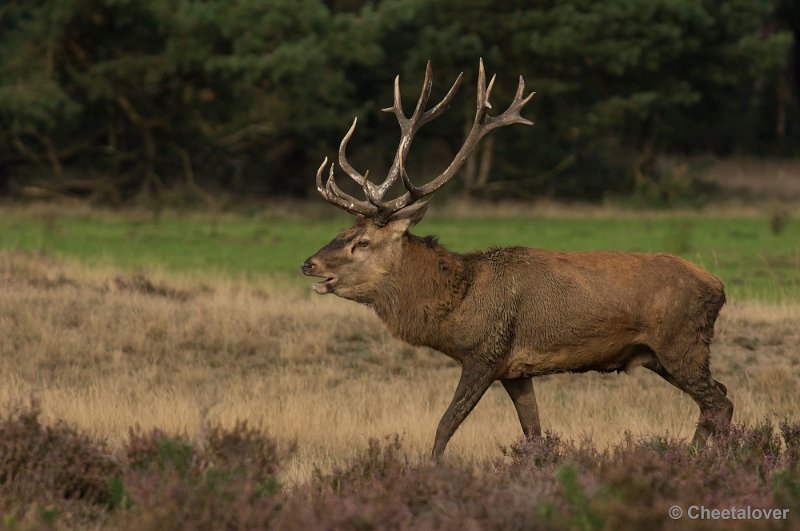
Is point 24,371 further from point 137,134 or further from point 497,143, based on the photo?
point 497,143

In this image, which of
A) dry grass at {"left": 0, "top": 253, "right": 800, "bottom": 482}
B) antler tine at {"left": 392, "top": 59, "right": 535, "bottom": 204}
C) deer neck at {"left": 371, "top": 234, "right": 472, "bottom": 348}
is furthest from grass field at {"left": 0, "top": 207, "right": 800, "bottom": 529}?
antler tine at {"left": 392, "top": 59, "right": 535, "bottom": 204}

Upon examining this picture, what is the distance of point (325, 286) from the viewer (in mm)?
9594

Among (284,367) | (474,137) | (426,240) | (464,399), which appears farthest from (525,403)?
(284,367)

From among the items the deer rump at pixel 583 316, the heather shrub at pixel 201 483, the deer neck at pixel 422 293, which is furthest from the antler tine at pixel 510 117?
the heather shrub at pixel 201 483

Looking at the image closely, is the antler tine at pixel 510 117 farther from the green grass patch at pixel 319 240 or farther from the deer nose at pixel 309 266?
the green grass patch at pixel 319 240

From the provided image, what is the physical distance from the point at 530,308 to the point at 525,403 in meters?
0.68

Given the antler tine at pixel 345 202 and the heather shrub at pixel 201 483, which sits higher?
the antler tine at pixel 345 202

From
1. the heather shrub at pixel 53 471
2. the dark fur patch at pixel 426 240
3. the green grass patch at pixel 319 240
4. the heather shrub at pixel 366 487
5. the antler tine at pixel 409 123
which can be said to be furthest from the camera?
the green grass patch at pixel 319 240

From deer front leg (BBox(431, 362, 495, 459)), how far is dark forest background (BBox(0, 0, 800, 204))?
20877 millimetres

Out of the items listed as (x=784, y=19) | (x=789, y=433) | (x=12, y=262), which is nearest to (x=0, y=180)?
(x=12, y=262)

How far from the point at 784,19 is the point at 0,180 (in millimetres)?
25074

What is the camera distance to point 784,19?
1786 inches

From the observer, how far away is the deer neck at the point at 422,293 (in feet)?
31.4

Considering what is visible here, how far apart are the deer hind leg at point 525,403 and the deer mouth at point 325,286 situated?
4.44ft
